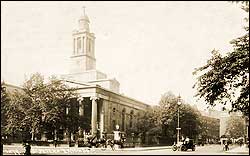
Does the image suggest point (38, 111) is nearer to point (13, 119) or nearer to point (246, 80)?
point (13, 119)

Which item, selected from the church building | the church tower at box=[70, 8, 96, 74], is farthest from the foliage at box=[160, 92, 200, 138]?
the church tower at box=[70, 8, 96, 74]

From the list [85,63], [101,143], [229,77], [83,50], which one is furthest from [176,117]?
[83,50]

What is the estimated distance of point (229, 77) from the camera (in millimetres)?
17078

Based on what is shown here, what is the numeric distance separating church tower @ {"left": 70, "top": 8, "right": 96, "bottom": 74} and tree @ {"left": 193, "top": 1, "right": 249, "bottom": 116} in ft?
167

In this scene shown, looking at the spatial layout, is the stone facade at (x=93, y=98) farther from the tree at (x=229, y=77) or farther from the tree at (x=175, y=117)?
the tree at (x=229, y=77)

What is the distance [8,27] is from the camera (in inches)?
731

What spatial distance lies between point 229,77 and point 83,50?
53.7 m

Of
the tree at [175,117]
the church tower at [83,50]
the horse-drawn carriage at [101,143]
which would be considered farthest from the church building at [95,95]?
the tree at [175,117]

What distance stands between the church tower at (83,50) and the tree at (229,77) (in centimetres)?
5083

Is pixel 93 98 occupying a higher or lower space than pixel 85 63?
lower

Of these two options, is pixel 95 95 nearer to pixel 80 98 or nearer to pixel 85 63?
pixel 80 98

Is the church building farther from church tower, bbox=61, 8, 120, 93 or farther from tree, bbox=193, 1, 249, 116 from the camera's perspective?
tree, bbox=193, 1, 249, 116

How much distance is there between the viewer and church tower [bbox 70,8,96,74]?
67.4 m

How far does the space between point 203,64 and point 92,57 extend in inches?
2102
